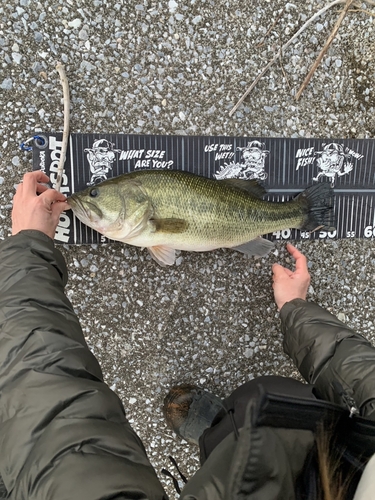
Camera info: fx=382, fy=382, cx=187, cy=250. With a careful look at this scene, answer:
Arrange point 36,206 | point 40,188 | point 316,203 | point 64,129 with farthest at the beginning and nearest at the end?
1. point 316,203
2. point 64,129
3. point 40,188
4. point 36,206

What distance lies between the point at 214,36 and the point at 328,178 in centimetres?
110

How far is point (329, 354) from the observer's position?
1994 mm

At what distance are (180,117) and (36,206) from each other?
0.98 meters

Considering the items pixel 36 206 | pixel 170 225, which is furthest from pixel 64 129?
pixel 170 225

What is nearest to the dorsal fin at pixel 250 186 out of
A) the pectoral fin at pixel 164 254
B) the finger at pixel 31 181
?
the pectoral fin at pixel 164 254

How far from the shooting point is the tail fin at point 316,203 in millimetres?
2297

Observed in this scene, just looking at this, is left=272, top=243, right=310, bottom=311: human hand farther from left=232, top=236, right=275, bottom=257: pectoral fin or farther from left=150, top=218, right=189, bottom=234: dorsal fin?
left=150, top=218, right=189, bottom=234: dorsal fin

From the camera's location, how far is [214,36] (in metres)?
2.28

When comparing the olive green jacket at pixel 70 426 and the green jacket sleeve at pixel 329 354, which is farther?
the green jacket sleeve at pixel 329 354

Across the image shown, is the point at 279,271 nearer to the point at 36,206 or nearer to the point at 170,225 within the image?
the point at 170,225

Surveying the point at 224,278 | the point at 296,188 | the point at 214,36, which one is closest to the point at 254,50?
the point at 214,36

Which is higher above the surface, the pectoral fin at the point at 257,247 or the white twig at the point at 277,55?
the white twig at the point at 277,55

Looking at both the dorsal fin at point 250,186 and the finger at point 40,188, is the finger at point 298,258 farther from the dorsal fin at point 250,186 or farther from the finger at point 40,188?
the finger at point 40,188

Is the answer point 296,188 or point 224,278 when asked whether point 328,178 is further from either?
point 224,278
